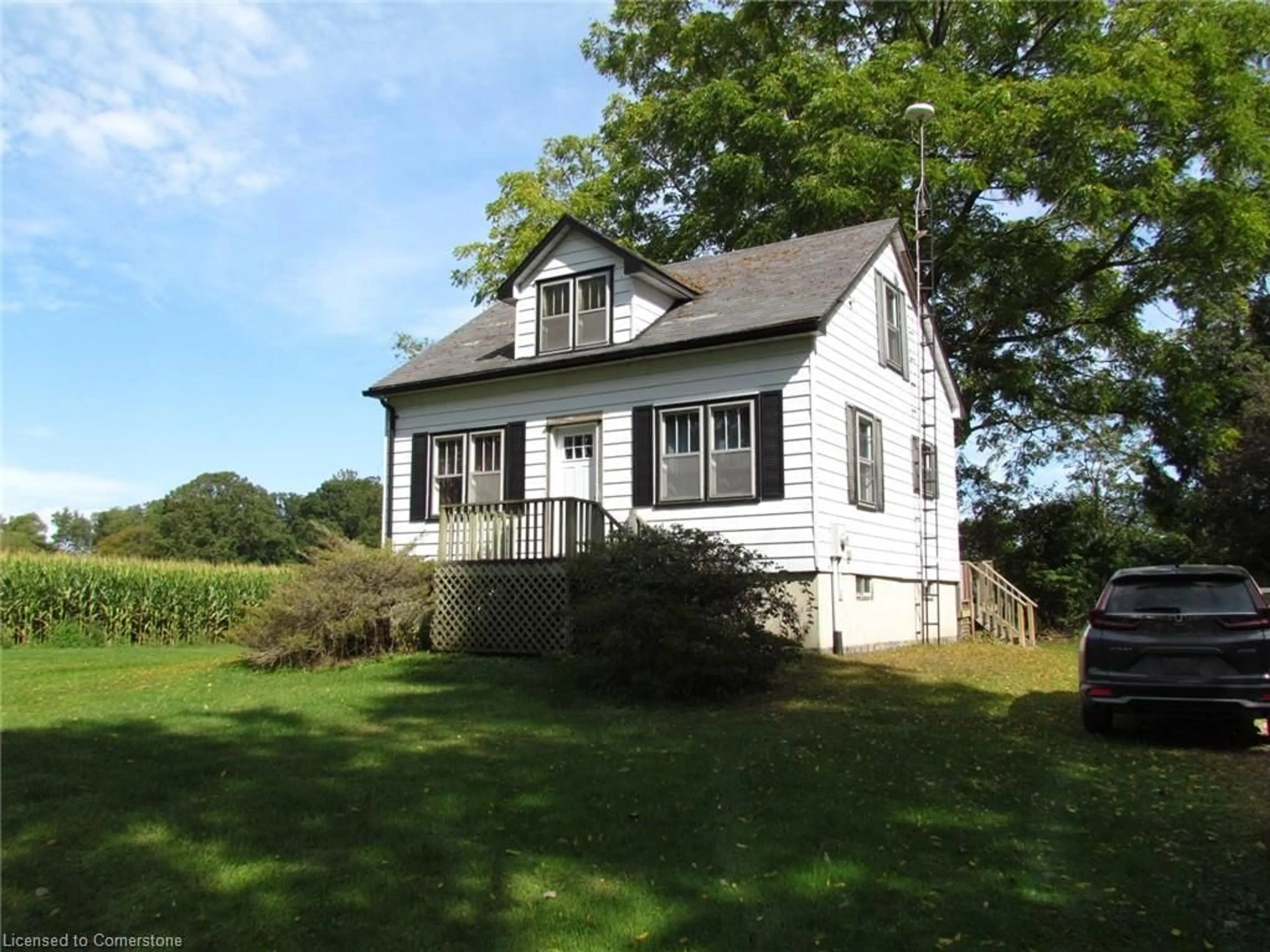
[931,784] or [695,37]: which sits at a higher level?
[695,37]

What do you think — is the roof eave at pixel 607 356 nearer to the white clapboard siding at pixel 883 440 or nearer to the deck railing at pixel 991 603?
the white clapboard siding at pixel 883 440

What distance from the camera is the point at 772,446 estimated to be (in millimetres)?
14789

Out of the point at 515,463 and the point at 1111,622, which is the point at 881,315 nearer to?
the point at 515,463

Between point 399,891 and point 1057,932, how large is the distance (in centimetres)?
303

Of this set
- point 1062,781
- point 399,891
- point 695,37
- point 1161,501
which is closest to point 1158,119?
point 695,37

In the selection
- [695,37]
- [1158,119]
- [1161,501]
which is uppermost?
[695,37]

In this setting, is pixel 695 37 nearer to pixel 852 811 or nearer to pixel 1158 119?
pixel 1158 119

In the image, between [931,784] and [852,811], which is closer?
[852,811]

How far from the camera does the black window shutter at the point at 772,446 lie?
48.3ft

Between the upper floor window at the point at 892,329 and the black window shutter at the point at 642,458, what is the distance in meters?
4.70

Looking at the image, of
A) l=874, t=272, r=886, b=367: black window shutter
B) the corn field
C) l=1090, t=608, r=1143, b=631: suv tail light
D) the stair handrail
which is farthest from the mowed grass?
the corn field

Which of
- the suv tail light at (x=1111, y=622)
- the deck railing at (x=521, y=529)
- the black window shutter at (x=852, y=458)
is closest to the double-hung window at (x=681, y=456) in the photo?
the deck railing at (x=521, y=529)

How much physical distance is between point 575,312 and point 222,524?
89.9m

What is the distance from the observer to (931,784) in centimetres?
679
